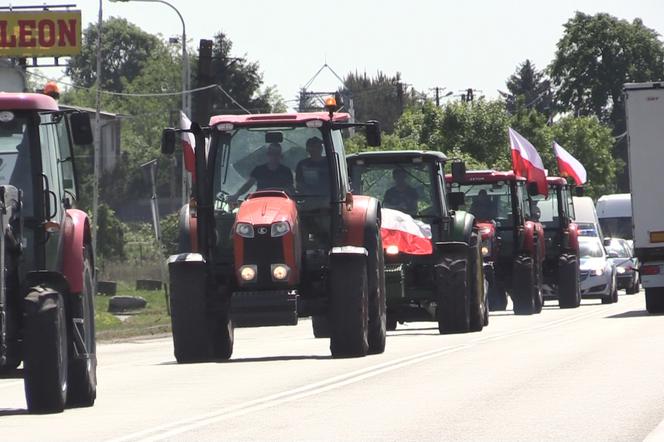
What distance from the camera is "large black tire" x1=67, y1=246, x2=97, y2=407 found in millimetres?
15273

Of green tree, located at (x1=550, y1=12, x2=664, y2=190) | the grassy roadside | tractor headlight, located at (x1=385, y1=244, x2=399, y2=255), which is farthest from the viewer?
green tree, located at (x1=550, y1=12, x2=664, y2=190)

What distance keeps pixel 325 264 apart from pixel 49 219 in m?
6.18

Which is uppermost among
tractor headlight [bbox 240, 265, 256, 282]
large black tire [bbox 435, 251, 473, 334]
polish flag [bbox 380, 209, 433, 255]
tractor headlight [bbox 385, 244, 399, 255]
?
polish flag [bbox 380, 209, 433, 255]

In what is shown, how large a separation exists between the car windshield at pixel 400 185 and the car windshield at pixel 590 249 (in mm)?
18405

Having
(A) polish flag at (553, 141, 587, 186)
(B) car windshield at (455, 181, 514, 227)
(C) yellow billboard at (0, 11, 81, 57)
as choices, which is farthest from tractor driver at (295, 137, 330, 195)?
(C) yellow billboard at (0, 11, 81, 57)

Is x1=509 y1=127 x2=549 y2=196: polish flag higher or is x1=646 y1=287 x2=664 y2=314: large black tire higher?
x1=509 y1=127 x2=549 y2=196: polish flag

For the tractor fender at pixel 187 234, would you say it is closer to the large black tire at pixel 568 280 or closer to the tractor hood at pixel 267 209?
the tractor hood at pixel 267 209

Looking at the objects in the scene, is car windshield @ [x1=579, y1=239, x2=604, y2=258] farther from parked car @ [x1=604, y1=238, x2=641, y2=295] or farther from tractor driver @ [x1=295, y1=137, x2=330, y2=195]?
tractor driver @ [x1=295, y1=137, x2=330, y2=195]

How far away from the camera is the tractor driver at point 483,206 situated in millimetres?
35906

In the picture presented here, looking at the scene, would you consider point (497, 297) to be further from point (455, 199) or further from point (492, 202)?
point (455, 199)

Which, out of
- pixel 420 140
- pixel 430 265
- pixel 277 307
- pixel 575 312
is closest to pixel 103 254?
pixel 420 140

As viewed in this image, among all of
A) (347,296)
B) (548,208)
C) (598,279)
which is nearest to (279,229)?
(347,296)

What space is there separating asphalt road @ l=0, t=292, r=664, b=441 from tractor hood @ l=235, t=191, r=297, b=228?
1.54 metres

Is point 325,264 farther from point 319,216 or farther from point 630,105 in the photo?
point 630,105
